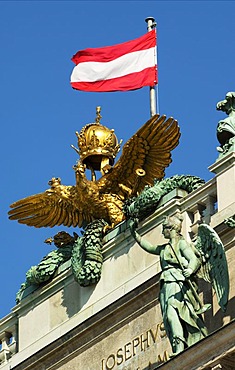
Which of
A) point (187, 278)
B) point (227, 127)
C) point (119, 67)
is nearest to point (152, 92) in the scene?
point (119, 67)

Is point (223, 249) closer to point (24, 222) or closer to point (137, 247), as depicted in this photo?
point (137, 247)

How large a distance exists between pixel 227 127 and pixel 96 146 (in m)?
4.01

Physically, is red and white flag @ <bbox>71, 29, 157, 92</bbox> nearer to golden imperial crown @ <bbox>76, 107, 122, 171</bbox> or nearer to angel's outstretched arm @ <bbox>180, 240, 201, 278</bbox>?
golden imperial crown @ <bbox>76, 107, 122, 171</bbox>

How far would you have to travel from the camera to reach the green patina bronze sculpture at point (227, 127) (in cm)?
3931

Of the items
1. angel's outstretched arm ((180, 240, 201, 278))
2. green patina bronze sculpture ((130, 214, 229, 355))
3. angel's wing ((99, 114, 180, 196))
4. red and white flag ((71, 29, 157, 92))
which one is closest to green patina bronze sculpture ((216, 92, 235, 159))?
angel's wing ((99, 114, 180, 196))

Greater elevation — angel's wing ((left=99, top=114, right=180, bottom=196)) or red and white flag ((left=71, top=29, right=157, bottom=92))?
red and white flag ((left=71, top=29, right=157, bottom=92))

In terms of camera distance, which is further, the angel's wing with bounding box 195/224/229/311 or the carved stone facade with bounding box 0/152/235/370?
the carved stone facade with bounding box 0/152/235/370

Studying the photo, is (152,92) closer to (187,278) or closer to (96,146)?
(96,146)

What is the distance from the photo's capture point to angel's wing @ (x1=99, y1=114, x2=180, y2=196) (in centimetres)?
4112

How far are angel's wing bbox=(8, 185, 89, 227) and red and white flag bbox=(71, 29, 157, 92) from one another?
2615mm

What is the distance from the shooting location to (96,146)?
141 feet

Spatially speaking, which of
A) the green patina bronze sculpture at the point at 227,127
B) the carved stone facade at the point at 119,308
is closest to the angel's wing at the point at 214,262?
the carved stone facade at the point at 119,308

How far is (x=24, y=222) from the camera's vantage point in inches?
1703

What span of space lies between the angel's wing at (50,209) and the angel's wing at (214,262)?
4681mm
